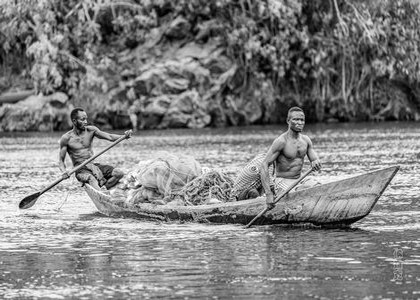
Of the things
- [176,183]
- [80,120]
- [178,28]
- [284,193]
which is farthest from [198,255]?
[178,28]

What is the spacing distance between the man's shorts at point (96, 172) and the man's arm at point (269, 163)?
464 cm

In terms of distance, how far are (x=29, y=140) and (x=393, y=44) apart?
60.2ft

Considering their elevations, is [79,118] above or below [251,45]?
below

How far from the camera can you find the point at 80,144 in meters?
20.6

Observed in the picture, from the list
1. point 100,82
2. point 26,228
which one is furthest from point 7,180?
point 100,82

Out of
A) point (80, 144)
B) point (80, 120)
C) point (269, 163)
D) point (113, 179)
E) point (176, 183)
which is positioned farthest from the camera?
point (113, 179)

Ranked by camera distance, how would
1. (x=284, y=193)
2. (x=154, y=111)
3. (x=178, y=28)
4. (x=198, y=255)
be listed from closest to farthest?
(x=198, y=255) → (x=284, y=193) → (x=154, y=111) → (x=178, y=28)

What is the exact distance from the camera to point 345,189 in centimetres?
1638

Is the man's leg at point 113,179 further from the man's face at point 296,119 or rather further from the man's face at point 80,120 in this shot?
the man's face at point 296,119

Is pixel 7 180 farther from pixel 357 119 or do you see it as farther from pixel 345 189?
pixel 357 119

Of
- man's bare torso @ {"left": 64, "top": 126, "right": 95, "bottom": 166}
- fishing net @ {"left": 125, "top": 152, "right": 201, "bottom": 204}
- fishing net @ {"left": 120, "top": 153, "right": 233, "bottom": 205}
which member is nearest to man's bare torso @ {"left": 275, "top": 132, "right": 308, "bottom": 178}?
fishing net @ {"left": 120, "top": 153, "right": 233, "bottom": 205}

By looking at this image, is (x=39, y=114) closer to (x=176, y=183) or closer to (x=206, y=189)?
(x=176, y=183)

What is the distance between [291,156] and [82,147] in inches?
192

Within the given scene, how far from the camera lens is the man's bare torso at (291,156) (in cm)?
1711
